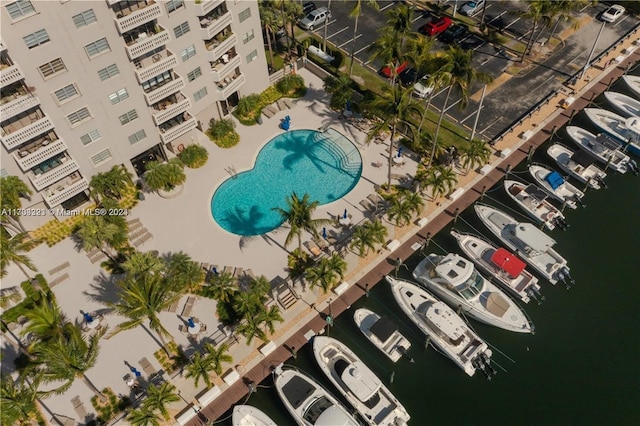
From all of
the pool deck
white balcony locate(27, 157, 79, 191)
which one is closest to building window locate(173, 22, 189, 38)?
the pool deck

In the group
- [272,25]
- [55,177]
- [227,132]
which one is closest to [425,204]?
[227,132]

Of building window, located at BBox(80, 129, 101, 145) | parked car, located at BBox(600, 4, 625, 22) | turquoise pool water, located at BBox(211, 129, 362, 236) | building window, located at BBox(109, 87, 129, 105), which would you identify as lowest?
parked car, located at BBox(600, 4, 625, 22)

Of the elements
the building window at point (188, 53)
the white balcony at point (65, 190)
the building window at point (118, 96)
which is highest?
the building window at point (188, 53)

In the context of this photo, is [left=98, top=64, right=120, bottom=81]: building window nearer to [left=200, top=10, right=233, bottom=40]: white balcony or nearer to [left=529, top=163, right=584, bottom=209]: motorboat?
[left=200, top=10, right=233, bottom=40]: white balcony

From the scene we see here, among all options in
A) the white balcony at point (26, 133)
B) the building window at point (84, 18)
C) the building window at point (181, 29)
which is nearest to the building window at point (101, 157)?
the white balcony at point (26, 133)

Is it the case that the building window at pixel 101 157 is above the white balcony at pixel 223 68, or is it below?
below

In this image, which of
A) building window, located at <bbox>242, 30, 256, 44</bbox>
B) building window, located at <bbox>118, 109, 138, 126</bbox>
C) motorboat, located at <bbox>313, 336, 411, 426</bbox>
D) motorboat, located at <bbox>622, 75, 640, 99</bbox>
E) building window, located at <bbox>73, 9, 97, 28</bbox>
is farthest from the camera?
motorboat, located at <bbox>622, 75, 640, 99</bbox>

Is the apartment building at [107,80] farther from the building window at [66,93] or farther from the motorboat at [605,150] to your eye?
the motorboat at [605,150]
